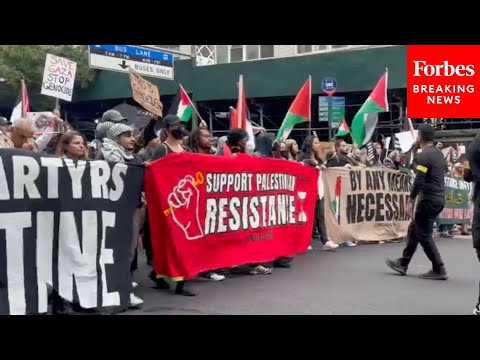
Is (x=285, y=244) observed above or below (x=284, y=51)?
below

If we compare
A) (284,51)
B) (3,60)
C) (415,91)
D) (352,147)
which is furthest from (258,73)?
(3,60)

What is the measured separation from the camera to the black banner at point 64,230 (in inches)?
183

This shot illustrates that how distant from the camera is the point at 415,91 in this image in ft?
58.4

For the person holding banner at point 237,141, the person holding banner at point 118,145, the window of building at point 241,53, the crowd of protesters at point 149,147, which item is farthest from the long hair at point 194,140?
the window of building at point 241,53

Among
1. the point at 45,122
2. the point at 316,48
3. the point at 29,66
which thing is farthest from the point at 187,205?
the point at 29,66

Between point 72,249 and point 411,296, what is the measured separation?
3.57m

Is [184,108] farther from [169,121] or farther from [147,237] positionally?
[147,237]

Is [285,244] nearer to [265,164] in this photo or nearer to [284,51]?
[265,164]

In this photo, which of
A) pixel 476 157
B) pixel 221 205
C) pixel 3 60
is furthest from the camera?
pixel 3 60

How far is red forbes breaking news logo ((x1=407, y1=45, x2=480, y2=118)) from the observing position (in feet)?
51.0

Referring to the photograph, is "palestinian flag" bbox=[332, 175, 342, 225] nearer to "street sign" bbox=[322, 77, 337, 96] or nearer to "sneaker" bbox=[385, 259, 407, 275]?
"sneaker" bbox=[385, 259, 407, 275]

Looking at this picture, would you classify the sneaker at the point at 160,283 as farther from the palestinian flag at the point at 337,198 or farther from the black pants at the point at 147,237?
the palestinian flag at the point at 337,198

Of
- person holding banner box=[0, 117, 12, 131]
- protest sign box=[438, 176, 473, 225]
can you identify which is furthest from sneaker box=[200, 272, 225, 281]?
protest sign box=[438, 176, 473, 225]

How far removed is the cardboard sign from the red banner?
3.00 metres
